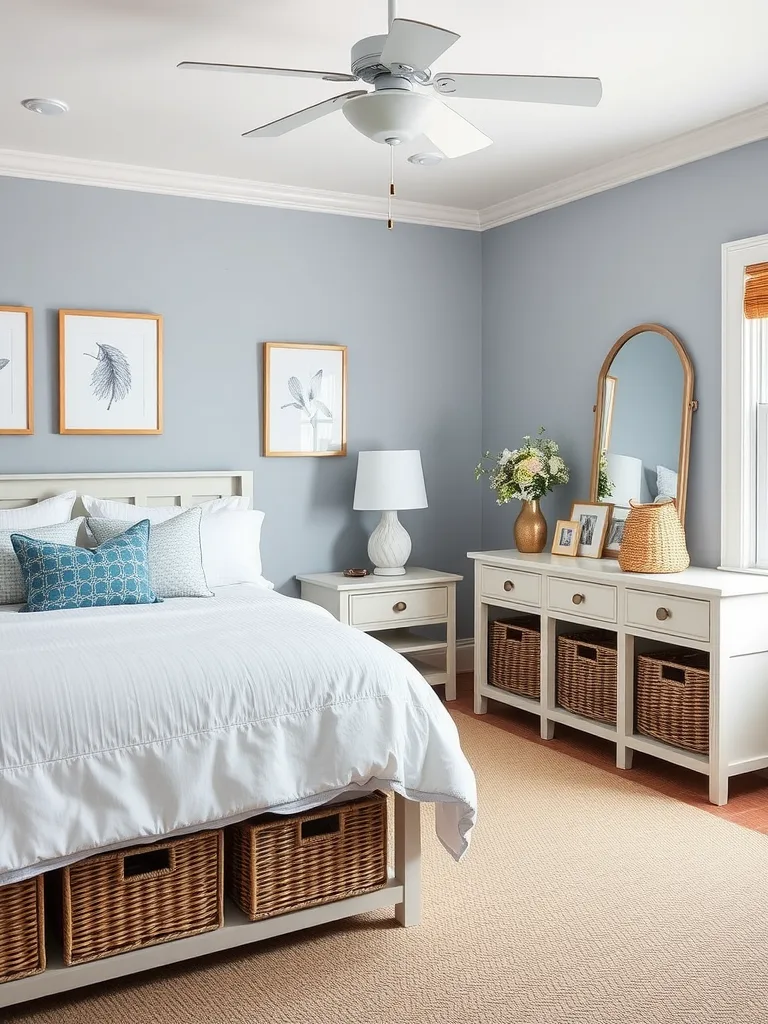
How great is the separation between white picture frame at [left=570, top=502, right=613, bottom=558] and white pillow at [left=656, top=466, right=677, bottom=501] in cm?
26

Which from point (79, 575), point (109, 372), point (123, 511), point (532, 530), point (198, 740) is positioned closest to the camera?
point (198, 740)

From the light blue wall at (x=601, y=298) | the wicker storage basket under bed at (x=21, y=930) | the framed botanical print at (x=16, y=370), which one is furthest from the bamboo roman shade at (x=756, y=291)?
the wicker storage basket under bed at (x=21, y=930)

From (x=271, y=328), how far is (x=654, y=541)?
223cm

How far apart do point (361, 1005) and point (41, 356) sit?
3196 mm

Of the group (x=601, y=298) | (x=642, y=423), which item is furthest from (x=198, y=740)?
(x=601, y=298)

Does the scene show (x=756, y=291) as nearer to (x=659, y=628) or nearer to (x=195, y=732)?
(x=659, y=628)

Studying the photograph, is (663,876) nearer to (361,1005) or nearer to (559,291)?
(361,1005)

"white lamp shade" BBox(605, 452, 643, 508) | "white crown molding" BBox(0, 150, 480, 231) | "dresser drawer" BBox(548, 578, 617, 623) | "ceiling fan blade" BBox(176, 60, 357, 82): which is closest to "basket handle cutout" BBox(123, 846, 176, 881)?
"ceiling fan blade" BBox(176, 60, 357, 82)

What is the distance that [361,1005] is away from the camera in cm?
227

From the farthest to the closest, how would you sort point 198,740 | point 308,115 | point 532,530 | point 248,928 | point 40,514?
1. point 532,530
2. point 40,514
3. point 308,115
4. point 248,928
5. point 198,740

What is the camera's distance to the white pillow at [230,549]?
13.3ft

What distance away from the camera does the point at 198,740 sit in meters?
2.31

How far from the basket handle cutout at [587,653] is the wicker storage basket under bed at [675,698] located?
0.24 metres

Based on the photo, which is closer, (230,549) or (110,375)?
(230,549)
